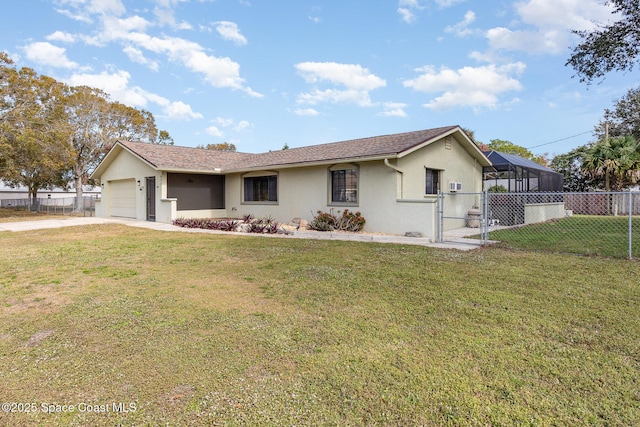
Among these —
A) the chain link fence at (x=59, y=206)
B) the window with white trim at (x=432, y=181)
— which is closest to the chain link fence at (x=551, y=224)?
the window with white trim at (x=432, y=181)

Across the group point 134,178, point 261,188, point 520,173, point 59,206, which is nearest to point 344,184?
point 261,188

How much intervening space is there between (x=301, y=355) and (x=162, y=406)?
1105 millimetres

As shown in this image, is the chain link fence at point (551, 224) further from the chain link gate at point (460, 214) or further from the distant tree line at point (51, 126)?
the distant tree line at point (51, 126)

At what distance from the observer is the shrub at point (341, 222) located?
12.2 metres

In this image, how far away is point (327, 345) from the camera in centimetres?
321

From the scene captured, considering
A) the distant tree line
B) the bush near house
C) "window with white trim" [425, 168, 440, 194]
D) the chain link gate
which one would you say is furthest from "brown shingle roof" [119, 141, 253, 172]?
the chain link gate

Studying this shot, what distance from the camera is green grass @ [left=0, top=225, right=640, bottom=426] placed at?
2.31 m

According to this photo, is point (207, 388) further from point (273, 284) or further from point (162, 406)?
point (273, 284)

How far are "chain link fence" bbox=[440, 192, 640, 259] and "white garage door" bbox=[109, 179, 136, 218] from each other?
1532cm

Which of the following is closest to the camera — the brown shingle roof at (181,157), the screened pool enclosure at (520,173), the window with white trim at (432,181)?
the window with white trim at (432,181)

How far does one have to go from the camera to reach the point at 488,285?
5.16 metres

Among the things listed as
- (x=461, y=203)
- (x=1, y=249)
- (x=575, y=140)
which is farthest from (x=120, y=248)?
(x=575, y=140)

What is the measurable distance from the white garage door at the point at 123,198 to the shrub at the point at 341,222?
1118 cm

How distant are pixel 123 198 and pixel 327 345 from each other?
19.6 meters
